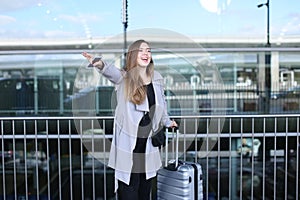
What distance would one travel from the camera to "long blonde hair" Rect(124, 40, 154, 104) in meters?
2.21

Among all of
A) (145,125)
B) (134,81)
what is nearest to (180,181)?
(145,125)

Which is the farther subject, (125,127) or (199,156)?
(199,156)

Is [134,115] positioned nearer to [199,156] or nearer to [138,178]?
[138,178]

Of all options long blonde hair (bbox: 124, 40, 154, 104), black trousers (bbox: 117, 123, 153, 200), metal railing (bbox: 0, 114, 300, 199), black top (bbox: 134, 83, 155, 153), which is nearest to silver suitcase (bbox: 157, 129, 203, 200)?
black trousers (bbox: 117, 123, 153, 200)

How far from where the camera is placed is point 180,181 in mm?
2436

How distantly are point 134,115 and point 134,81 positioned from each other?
7.4 inches

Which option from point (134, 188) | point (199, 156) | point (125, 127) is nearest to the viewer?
point (125, 127)

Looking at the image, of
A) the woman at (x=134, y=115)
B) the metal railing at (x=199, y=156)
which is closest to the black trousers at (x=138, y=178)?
the woman at (x=134, y=115)

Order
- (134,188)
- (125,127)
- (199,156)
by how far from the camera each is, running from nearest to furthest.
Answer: (125,127)
(134,188)
(199,156)

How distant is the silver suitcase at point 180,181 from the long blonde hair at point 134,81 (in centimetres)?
48

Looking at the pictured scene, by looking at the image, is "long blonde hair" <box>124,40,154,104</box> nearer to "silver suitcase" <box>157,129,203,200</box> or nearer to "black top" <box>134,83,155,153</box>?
"black top" <box>134,83,155,153</box>

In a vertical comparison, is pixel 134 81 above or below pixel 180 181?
above

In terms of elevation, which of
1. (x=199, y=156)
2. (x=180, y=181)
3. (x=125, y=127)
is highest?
(x=125, y=127)

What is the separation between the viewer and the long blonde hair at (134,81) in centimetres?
221
